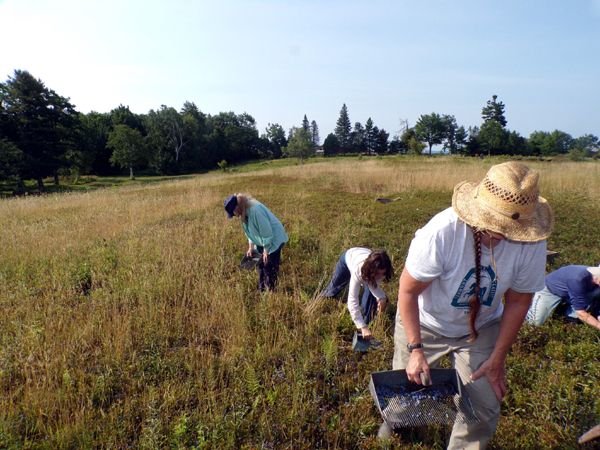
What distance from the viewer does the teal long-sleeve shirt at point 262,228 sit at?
13.7ft

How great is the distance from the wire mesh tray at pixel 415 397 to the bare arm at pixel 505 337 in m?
0.21

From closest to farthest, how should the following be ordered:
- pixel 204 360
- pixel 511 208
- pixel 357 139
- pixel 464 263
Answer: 1. pixel 511 208
2. pixel 464 263
3. pixel 204 360
4. pixel 357 139

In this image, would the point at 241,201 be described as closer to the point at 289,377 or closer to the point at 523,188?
the point at 289,377

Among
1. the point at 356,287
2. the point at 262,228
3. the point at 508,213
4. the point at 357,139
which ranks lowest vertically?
the point at 356,287

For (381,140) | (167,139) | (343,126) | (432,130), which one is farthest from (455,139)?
(167,139)

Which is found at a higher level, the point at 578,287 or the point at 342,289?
the point at 578,287

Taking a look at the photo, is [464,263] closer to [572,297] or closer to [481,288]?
[481,288]

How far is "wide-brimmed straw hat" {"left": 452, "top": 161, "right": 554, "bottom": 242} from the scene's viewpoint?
4.97 ft

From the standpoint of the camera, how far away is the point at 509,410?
2516 millimetres

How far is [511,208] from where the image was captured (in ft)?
4.97

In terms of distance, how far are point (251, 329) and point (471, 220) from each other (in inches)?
96.5

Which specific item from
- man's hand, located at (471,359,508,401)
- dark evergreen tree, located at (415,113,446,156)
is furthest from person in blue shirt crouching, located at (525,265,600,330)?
dark evergreen tree, located at (415,113,446,156)

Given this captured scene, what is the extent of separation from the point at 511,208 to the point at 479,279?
A: 1.36ft

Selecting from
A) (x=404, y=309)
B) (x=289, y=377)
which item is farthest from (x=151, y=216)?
(x=404, y=309)
